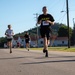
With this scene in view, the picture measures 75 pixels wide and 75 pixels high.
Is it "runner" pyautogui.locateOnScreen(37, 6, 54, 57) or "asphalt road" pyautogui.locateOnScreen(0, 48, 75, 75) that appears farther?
"runner" pyautogui.locateOnScreen(37, 6, 54, 57)

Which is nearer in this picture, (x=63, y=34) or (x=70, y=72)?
(x=70, y=72)

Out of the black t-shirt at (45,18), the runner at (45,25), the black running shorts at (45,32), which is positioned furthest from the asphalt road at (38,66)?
the black t-shirt at (45,18)

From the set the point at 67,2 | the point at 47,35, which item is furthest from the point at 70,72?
the point at 67,2

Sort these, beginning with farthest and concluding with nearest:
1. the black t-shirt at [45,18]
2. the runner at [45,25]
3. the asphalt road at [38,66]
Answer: the black t-shirt at [45,18], the runner at [45,25], the asphalt road at [38,66]

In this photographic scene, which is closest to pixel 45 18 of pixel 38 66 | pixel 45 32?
pixel 45 32

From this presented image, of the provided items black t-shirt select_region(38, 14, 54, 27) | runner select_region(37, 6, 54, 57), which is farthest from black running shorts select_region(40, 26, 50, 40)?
black t-shirt select_region(38, 14, 54, 27)

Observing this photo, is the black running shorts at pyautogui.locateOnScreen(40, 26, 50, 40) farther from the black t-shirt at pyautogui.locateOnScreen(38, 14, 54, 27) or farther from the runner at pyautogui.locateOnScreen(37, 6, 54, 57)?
the black t-shirt at pyautogui.locateOnScreen(38, 14, 54, 27)

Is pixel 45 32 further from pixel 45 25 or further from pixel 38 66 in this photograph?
pixel 38 66

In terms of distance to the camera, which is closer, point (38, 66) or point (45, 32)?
point (38, 66)

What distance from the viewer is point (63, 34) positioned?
16338 cm

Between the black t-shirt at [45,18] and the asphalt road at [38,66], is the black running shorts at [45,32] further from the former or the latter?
the asphalt road at [38,66]

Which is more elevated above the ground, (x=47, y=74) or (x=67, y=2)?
(x=67, y=2)

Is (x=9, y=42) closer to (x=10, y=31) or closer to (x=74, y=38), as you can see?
(x=10, y=31)

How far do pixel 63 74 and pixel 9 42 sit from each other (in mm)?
13709
